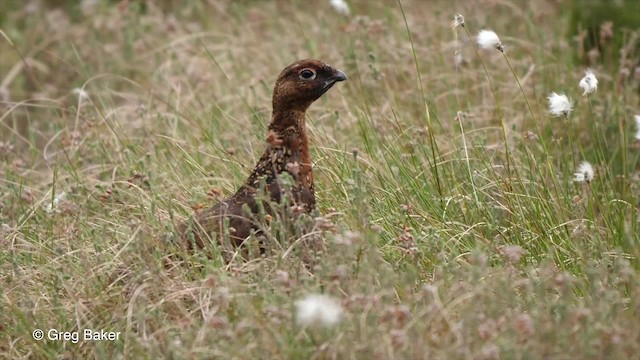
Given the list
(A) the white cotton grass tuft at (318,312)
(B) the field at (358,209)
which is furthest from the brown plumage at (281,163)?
(A) the white cotton grass tuft at (318,312)

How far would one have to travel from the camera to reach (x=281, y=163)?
14.9 feet

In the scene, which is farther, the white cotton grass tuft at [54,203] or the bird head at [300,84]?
the white cotton grass tuft at [54,203]

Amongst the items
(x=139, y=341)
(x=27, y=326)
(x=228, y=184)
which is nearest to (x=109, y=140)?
(x=228, y=184)

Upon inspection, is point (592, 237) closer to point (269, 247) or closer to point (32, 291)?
point (269, 247)

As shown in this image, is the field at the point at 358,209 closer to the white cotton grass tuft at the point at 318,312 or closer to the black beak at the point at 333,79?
the white cotton grass tuft at the point at 318,312

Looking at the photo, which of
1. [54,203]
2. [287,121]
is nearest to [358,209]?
[287,121]

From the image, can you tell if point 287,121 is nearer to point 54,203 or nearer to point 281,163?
point 281,163

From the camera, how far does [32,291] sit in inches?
171

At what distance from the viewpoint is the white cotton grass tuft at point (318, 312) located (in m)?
3.21

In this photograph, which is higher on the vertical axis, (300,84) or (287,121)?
(300,84)

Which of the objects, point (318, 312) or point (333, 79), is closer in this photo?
point (318, 312)

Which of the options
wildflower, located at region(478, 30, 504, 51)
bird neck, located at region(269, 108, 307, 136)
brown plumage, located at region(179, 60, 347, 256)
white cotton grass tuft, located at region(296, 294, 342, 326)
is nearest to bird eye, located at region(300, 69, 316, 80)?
brown plumage, located at region(179, 60, 347, 256)

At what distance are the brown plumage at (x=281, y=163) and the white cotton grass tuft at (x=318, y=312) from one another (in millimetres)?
859

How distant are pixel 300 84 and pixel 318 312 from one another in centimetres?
164
